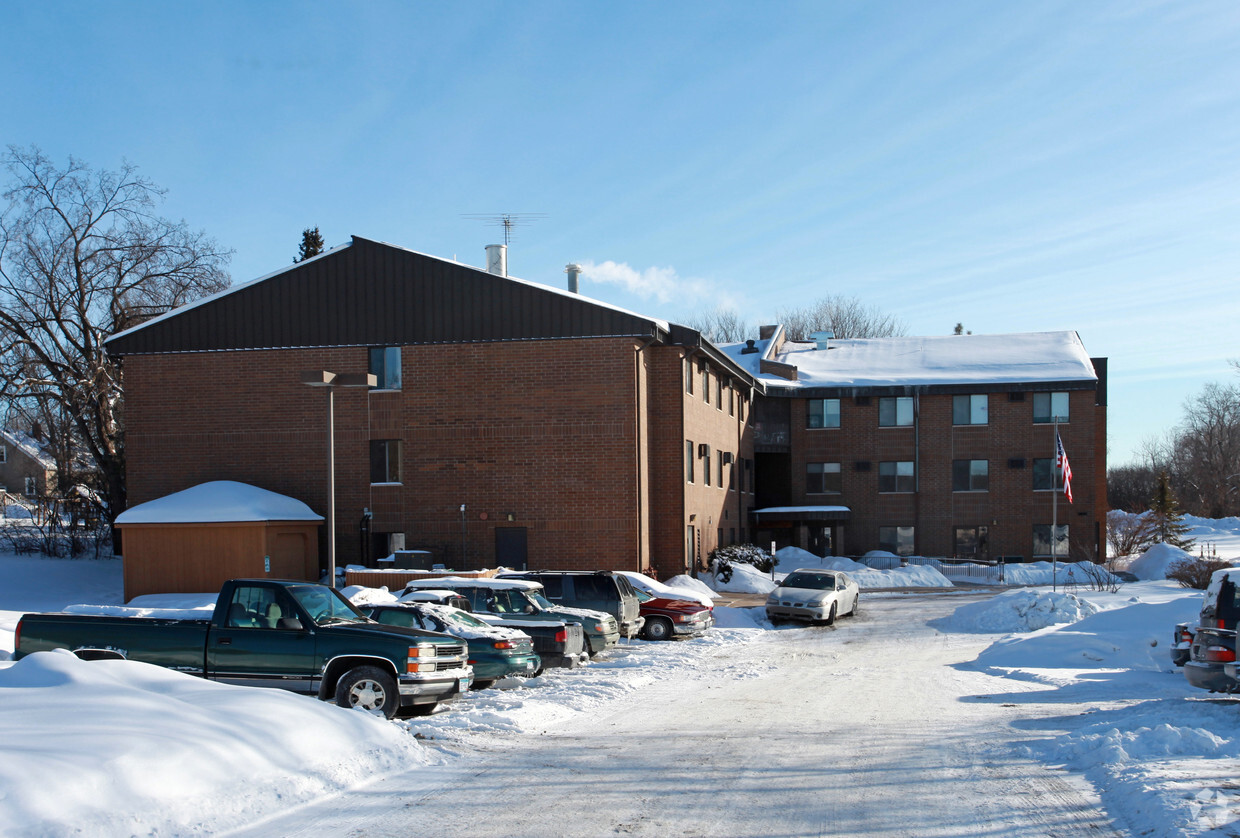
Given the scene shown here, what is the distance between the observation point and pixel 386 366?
106ft

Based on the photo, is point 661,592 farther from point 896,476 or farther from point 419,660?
point 896,476

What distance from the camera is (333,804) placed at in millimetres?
8156

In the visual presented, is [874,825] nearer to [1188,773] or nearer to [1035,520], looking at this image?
[1188,773]

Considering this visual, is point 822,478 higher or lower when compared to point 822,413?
lower

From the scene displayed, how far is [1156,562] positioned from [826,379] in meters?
16.1

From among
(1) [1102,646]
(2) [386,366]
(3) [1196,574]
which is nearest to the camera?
(1) [1102,646]

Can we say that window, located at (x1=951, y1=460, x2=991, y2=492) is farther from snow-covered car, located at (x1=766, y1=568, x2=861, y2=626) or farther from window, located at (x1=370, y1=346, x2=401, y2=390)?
window, located at (x1=370, y1=346, x2=401, y2=390)

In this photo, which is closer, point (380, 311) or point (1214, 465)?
point (380, 311)

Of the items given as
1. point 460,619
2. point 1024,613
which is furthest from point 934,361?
point 460,619

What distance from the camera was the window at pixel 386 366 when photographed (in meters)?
32.2

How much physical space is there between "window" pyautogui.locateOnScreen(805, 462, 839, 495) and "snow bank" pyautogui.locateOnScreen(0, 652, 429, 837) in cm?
4146

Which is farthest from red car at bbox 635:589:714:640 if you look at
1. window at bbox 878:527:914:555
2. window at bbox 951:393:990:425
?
window at bbox 951:393:990:425

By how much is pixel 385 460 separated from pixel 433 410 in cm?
219

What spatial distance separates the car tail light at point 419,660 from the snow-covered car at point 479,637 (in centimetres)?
230
